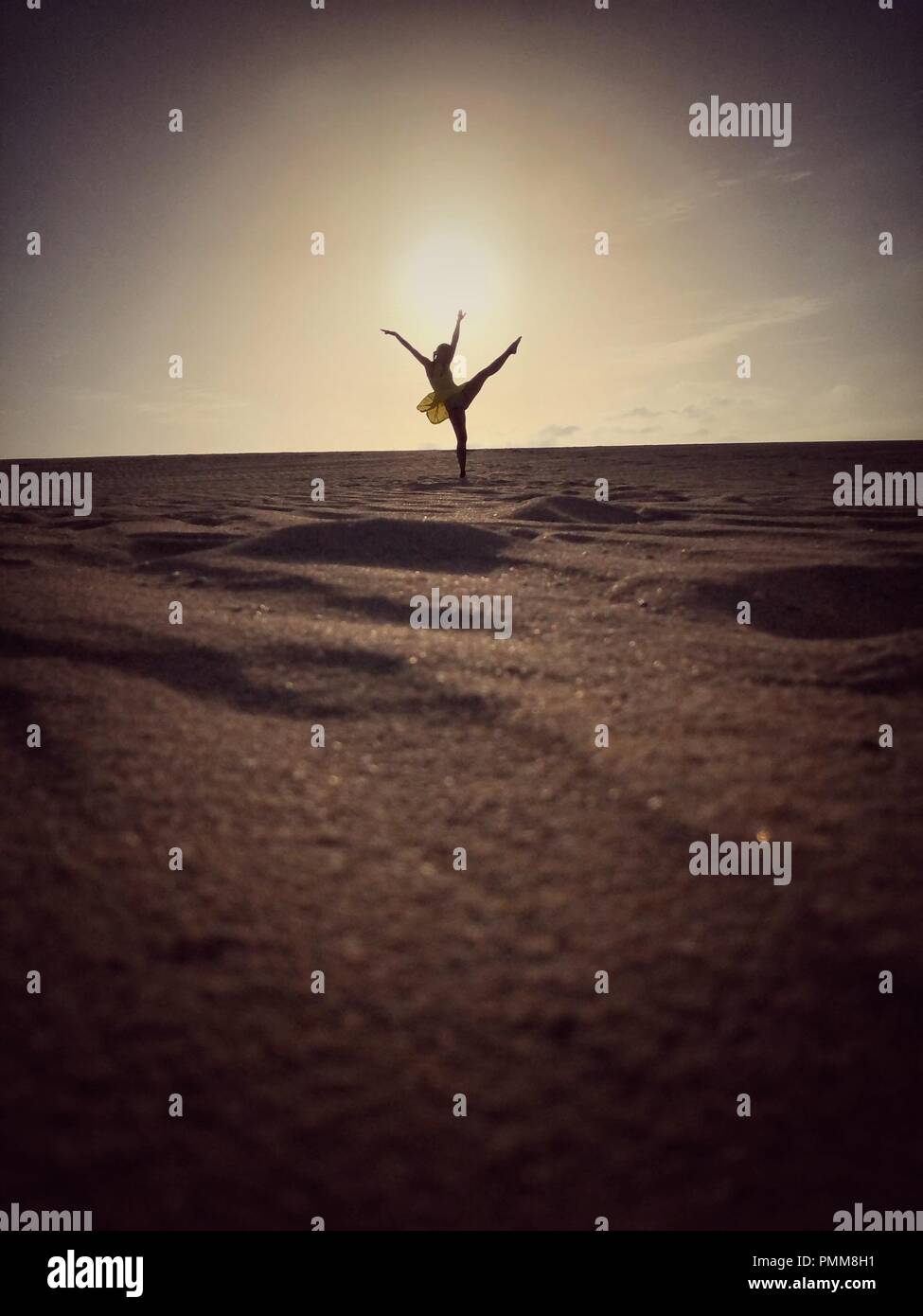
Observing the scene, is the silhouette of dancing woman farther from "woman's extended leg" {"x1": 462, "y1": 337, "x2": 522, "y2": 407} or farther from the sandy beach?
the sandy beach

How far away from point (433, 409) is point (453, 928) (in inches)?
275

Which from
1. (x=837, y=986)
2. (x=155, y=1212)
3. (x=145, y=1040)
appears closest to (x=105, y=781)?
(x=145, y=1040)

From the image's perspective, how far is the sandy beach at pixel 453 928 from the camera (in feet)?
2.01

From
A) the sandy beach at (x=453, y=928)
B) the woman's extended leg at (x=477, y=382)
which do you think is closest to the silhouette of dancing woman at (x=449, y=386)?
the woman's extended leg at (x=477, y=382)

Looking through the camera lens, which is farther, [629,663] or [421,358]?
[421,358]

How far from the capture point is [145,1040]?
707 mm

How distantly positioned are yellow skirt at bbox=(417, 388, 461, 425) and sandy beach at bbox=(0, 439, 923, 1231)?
584 cm

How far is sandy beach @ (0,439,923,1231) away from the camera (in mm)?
613

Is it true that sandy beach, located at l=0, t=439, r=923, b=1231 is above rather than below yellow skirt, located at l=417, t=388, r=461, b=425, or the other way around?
below

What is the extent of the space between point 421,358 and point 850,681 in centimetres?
639

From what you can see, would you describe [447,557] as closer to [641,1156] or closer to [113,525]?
[113,525]

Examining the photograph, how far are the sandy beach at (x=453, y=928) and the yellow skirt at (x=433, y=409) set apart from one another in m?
5.84

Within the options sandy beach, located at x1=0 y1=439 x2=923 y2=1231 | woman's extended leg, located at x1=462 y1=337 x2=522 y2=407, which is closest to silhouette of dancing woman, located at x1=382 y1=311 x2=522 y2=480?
woman's extended leg, located at x1=462 y1=337 x2=522 y2=407

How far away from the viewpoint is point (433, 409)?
729 centimetres
